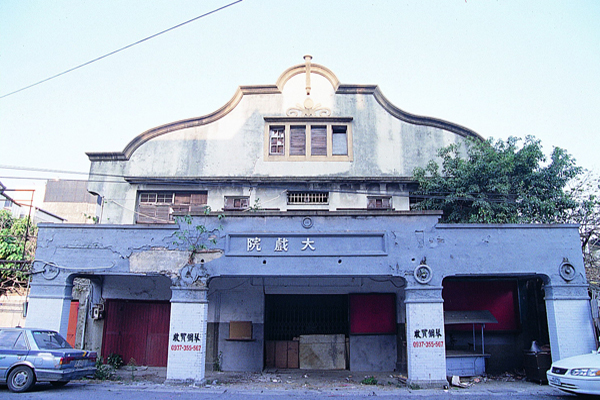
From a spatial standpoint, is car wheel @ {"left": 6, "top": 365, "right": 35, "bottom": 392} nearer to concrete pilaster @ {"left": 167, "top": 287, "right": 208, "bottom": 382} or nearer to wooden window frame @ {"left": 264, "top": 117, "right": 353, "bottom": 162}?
concrete pilaster @ {"left": 167, "top": 287, "right": 208, "bottom": 382}

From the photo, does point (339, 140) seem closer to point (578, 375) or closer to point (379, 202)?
point (379, 202)

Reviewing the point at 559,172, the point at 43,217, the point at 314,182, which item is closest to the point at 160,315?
the point at 314,182

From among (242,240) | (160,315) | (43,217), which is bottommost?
(160,315)

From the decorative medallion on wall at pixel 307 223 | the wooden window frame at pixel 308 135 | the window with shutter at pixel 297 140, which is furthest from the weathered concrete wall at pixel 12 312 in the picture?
the decorative medallion on wall at pixel 307 223

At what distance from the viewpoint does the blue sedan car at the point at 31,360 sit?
10414 millimetres

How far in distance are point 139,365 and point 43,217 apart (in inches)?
762

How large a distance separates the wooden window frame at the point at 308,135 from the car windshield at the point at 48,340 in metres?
9.11

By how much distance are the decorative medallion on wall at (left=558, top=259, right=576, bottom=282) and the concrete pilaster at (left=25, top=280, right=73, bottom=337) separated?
46.7 feet

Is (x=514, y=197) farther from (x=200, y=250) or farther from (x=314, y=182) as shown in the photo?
(x=200, y=250)

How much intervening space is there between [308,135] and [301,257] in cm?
624

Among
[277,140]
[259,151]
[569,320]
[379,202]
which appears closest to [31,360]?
[259,151]

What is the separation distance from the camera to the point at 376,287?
15828 mm

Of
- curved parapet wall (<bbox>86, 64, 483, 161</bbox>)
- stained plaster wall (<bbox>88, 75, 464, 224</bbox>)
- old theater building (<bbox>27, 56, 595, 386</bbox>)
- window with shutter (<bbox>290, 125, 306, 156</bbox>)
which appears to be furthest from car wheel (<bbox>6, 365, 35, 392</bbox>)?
window with shutter (<bbox>290, 125, 306, 156</bbox>)

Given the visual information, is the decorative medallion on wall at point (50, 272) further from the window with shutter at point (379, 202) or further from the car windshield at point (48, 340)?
the window with shutter at point (379, 202)
